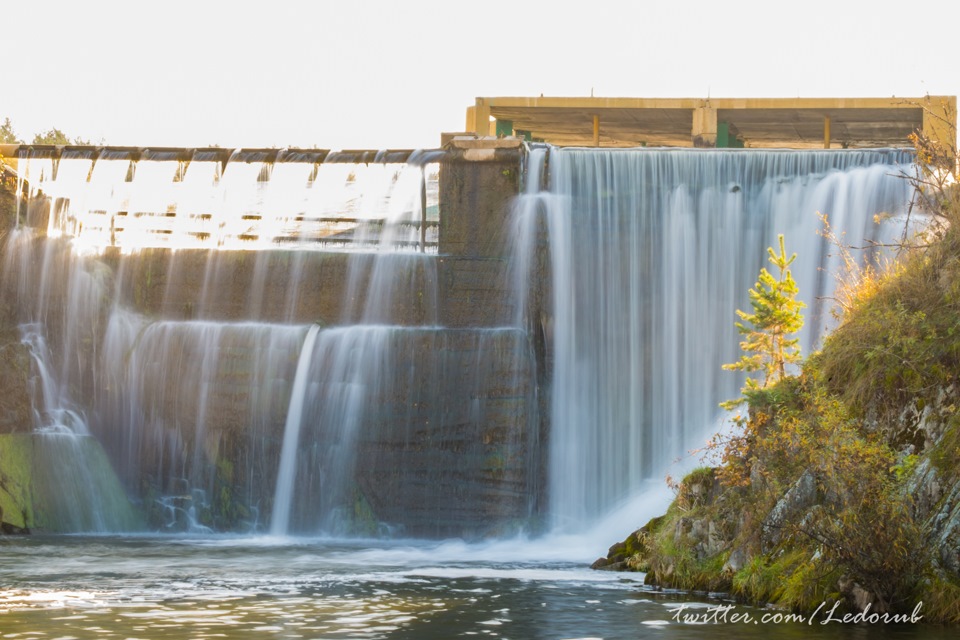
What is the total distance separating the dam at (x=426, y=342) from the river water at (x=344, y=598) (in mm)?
3693

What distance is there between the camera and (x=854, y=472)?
1730 cm

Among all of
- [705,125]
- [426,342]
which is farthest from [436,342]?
[705,125]

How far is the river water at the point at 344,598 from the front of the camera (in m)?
16.5

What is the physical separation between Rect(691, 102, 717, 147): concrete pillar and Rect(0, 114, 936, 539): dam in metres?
11.9

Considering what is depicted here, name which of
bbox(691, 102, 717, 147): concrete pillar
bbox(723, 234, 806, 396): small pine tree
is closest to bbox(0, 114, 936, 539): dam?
bbox(723, 234, 806, 396): small pine tree

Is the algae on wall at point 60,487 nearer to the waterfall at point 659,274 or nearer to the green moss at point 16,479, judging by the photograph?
the green moss at point 16,479

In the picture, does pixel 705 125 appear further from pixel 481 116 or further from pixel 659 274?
pixel 659 274

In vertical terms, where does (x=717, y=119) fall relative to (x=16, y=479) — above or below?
above

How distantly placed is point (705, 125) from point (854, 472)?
29.2 meters

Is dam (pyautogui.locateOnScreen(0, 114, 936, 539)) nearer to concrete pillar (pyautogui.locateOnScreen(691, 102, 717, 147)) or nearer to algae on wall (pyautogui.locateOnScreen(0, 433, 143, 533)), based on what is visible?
algae on wall (pyautogui.locateOnScreen(0, 433, 143, 533))

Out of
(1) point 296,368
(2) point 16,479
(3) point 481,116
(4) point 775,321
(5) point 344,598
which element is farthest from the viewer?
(3) point 481,116

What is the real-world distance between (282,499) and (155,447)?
3.80 m

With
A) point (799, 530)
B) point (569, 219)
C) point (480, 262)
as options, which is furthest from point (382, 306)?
point (799, 530)

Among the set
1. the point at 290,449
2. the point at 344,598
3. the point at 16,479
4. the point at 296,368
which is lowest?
the point at 344,598
